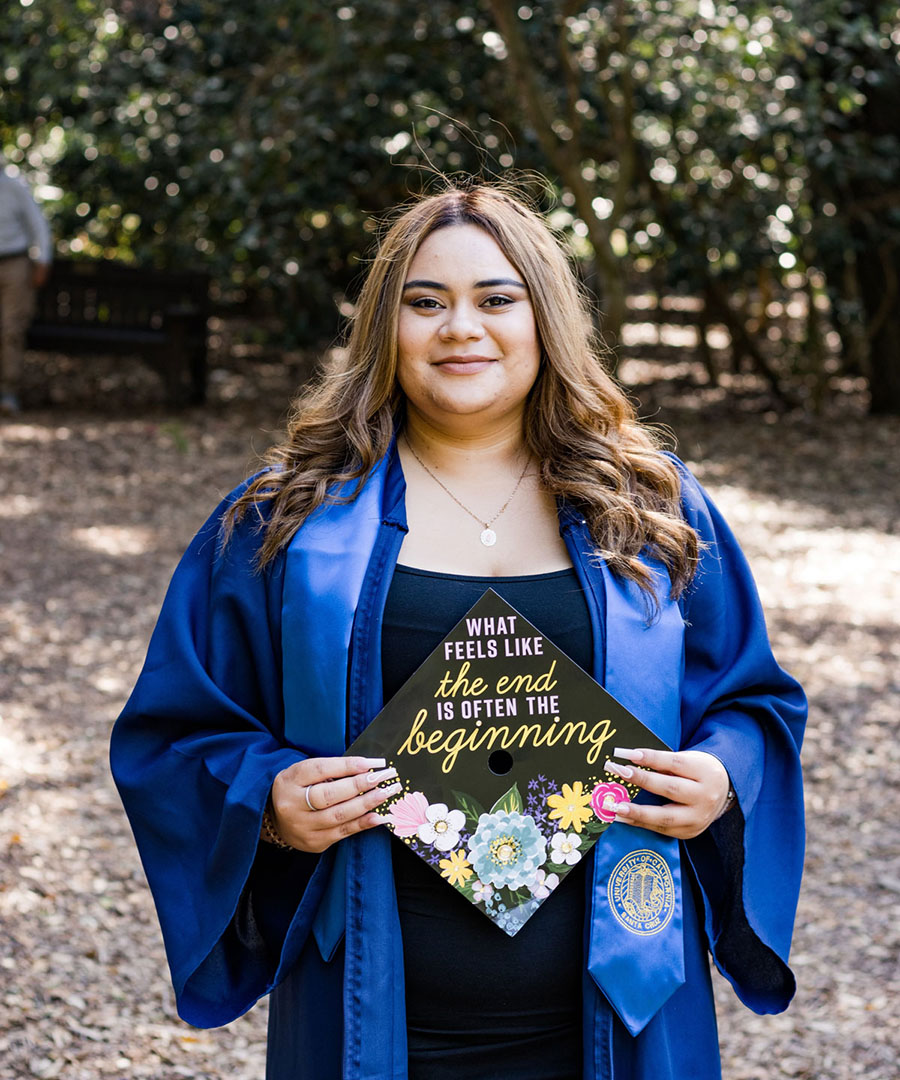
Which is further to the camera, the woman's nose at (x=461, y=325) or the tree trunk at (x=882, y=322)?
the tree trunk at (x=882, y=322)

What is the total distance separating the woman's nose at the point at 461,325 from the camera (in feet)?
6.23

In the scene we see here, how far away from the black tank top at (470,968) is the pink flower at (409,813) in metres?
0.11

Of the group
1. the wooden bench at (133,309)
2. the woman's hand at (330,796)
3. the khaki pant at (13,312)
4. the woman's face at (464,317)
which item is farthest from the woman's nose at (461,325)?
the wooden bench at (133,309)

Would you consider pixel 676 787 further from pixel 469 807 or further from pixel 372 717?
pixel 372 717

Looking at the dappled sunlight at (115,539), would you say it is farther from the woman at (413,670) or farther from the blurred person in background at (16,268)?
the woman at (413,670)

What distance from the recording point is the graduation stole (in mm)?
1812

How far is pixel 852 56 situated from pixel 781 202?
117 centimetres

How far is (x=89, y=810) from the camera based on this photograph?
4527 millimetres

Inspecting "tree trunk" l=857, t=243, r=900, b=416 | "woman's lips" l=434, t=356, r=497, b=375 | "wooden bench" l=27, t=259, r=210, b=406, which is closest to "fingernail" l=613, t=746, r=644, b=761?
"woman's lips" l=434, t=356, r=497, b=375

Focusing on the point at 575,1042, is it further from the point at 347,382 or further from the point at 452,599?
the point at 347,382

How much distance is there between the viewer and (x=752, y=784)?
1.93 meters

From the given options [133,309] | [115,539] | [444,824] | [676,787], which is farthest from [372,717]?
[133,309]

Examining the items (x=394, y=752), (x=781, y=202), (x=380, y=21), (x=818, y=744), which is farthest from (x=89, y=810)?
(x=781, y=202)

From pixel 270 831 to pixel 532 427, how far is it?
0.71 meters
